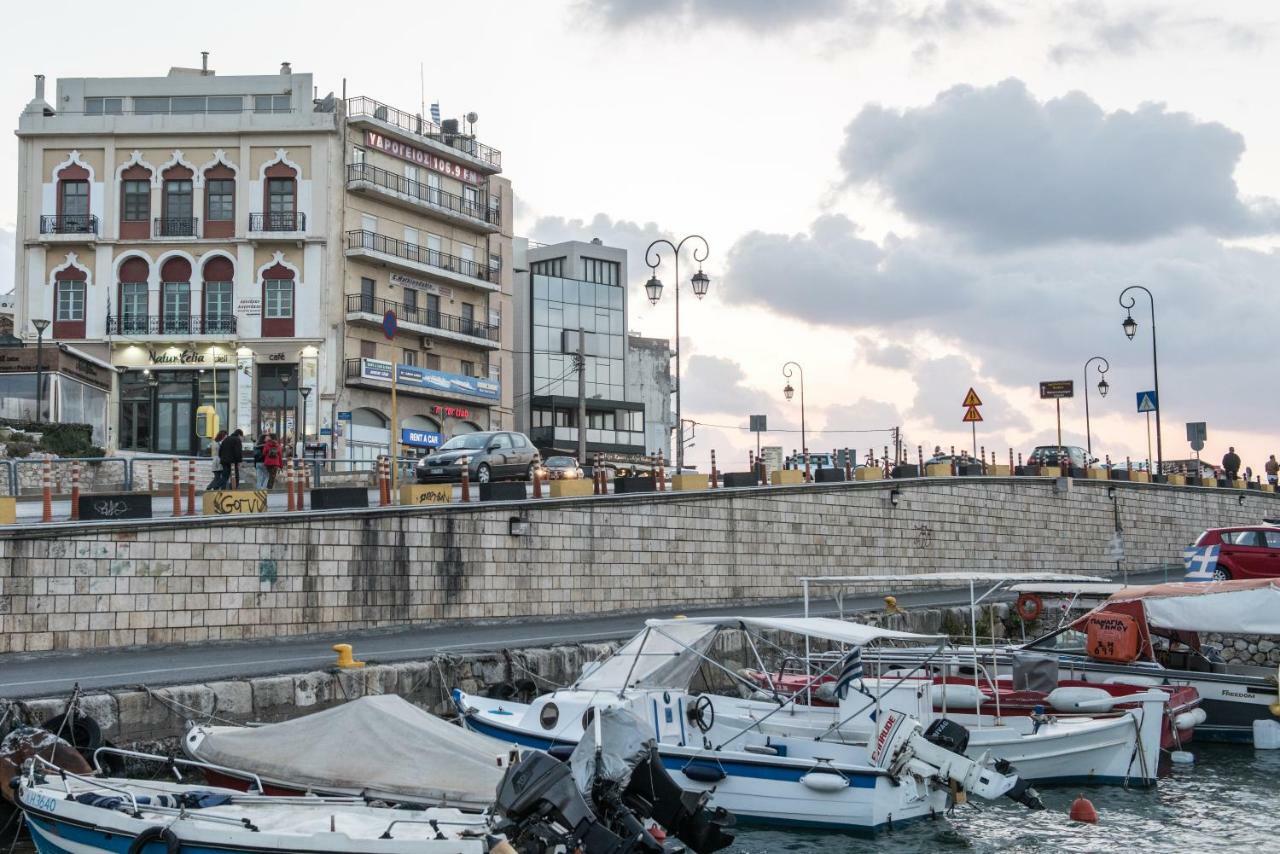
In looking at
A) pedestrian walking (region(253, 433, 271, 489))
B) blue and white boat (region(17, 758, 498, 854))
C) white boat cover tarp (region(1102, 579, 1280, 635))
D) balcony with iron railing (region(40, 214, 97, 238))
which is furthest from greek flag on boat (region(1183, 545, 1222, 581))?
balcony with iron railing (region(40, 214, 97, 238))

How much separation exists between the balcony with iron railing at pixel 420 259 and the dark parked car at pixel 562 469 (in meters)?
15.7

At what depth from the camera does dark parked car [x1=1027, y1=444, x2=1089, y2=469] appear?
1972 inches

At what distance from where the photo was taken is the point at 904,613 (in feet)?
96.0

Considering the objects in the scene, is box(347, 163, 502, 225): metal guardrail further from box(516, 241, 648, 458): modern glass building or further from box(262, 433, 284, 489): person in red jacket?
box(262, 433, 284, 489): person in red jacket

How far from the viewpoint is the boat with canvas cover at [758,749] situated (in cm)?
1463

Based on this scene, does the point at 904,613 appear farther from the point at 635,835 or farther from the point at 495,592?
the point at 635,835

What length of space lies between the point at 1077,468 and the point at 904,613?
23.3m

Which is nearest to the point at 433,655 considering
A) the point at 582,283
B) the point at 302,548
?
the point at 302,548

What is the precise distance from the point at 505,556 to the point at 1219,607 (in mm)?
14441

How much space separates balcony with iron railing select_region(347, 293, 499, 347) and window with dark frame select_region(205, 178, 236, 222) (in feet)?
18.3

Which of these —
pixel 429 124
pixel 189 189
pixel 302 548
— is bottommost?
pixel 302 548

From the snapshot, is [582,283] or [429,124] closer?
[429,124]

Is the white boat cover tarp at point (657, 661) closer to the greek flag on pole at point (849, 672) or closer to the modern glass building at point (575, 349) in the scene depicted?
the greek flag on pole at point (849, 672)

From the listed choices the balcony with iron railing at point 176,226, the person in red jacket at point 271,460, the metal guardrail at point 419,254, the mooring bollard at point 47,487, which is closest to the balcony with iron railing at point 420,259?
the metal guardrail at point 419,254
